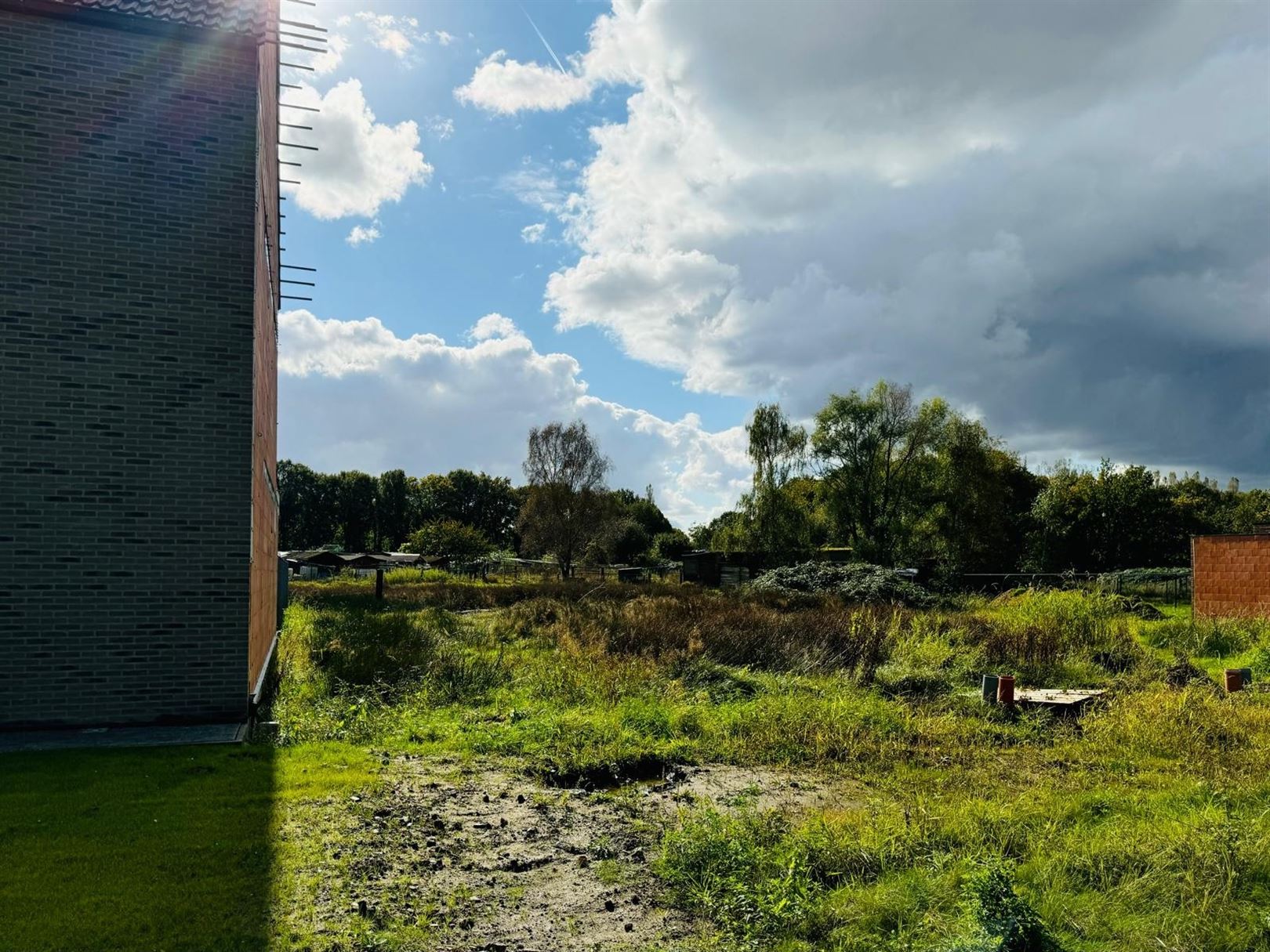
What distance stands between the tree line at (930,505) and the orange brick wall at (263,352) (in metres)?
26.9

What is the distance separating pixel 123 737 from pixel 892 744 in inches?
301

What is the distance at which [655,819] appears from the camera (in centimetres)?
611

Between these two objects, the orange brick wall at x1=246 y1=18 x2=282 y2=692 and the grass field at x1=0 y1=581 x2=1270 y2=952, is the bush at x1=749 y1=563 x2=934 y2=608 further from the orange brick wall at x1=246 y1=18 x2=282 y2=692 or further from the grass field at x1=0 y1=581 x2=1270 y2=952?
the orange brick wall at x1=246 y1=18 x2=282 y2=692

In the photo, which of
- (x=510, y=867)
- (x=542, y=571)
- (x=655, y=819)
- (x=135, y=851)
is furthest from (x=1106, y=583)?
(x=542, y=571)

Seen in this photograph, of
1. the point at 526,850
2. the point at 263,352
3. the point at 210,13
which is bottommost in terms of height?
the point at 526,850

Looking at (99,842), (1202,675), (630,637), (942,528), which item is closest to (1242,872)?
(99,842)

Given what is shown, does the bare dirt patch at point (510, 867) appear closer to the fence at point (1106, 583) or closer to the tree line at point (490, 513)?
the fence at point (1106, 583)

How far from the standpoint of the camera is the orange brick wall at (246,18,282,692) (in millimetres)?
9617

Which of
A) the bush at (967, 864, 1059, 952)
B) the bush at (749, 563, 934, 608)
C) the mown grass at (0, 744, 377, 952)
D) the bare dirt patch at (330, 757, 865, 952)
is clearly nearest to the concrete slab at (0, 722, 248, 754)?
the mown grass at (0, 744, 377, 952)

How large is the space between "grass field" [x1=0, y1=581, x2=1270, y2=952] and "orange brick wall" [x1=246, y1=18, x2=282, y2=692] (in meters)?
1.23

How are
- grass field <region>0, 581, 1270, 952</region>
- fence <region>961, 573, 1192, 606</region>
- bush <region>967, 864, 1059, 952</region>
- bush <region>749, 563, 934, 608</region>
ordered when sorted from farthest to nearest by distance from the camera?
fence <region>961, 573, 1192, 606</region>, bush <region>749, 563, 934, 608</region>, grass field <region>0, 581, 1270, 952</region>, bush <region>967, 864, 1059, 952</region>

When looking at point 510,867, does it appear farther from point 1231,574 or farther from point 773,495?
point 773,495

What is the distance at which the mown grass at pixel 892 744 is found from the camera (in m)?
4.35

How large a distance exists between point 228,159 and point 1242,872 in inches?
433
